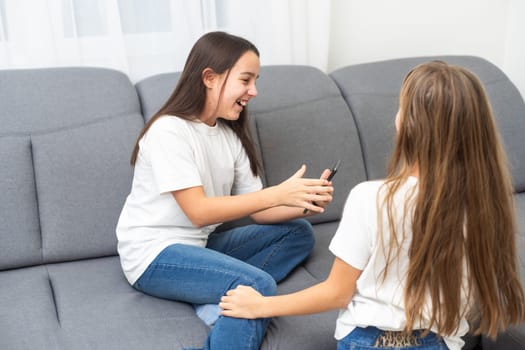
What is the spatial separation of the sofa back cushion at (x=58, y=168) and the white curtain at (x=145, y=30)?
0.17m

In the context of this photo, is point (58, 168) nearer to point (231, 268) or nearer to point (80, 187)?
point (80, 187)

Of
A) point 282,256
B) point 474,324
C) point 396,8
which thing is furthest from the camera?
point 396,8

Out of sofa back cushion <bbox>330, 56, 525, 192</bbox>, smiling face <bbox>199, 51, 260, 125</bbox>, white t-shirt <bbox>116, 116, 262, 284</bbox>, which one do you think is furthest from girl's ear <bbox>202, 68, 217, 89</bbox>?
sofa back cushion <bbox>330, 56, 525, 192</bbox>

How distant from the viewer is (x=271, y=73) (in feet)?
7.32

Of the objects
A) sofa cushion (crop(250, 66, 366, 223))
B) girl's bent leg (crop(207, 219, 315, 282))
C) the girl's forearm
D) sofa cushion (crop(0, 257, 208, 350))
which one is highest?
sofa cushion (crop(250, 66, 366, 223))

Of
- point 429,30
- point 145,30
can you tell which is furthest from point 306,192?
point 429,30

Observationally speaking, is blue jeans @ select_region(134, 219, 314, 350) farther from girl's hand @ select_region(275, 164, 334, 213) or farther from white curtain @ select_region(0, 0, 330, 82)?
white curtain @ select_region(0, 0, 330, 82)

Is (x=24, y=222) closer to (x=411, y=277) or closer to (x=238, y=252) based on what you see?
(x=238, y=252)

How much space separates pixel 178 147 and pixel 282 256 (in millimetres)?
444

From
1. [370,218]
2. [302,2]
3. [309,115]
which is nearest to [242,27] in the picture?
[302,2]

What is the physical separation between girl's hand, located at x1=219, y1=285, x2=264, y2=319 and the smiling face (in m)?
0.53

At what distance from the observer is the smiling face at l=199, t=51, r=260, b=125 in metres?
1.73

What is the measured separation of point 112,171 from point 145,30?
604 millimetres

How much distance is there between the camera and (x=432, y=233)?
1.20 meters
